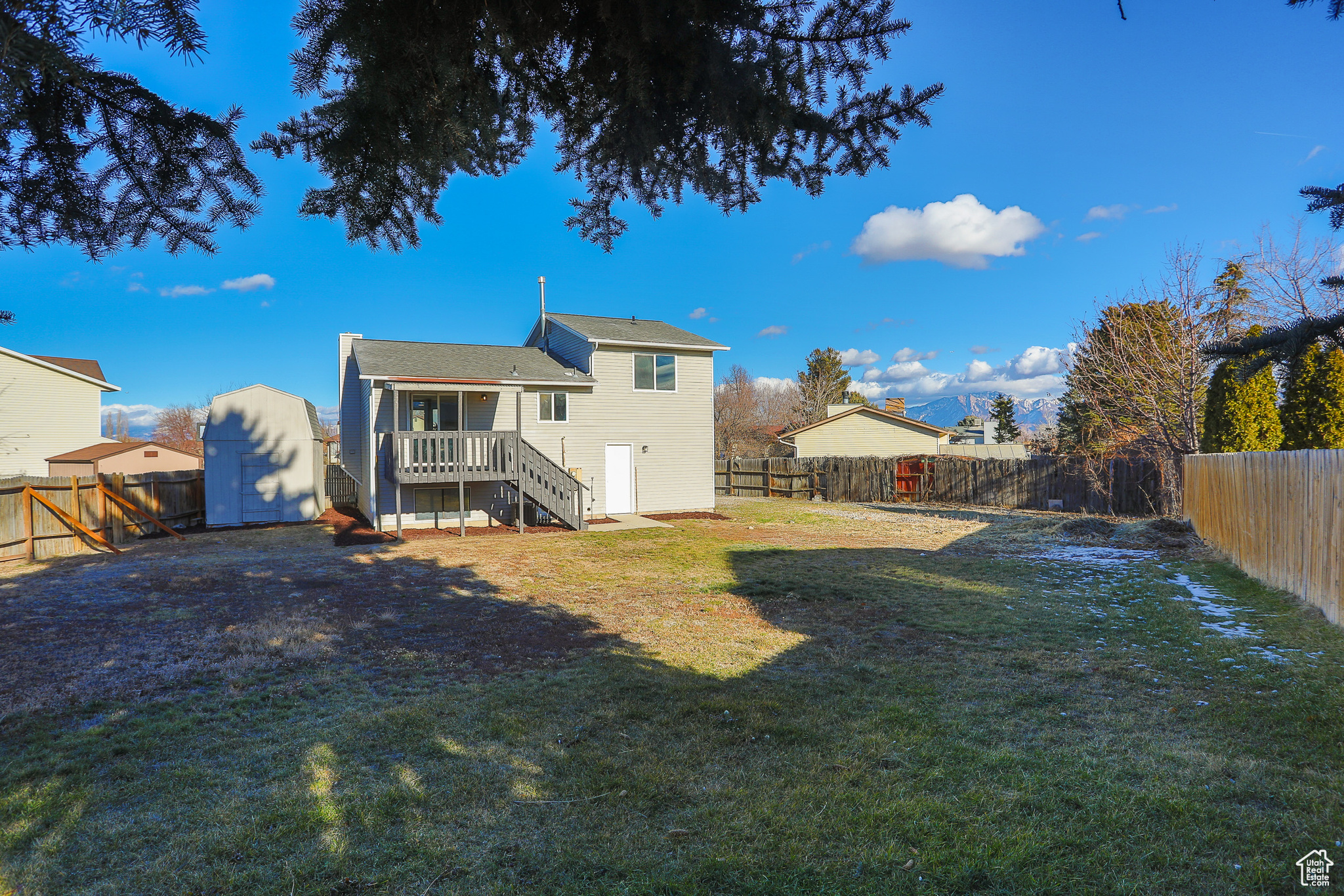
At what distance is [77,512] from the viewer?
14.0 meters

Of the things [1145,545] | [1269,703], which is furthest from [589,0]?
[1145,545]

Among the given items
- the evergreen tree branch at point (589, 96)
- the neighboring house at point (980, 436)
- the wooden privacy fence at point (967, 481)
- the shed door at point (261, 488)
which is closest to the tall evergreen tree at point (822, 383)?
the neighboring house at point (980, 436)

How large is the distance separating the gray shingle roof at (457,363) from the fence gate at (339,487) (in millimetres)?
8489

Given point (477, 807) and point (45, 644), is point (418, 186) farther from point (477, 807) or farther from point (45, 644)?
point (45, 644)

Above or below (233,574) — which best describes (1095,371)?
above

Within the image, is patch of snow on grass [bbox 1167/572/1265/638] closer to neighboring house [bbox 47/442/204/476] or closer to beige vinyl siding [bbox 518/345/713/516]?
beige vinyl siding [bbox 518/345/713/516]

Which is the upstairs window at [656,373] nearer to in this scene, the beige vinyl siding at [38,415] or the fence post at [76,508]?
the fence post at [76,508]

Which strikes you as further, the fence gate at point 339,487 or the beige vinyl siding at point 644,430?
the fence gate at point 339,487

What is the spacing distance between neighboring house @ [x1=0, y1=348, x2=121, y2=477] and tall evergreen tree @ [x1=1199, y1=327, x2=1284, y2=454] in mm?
34577

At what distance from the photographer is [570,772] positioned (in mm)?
4000

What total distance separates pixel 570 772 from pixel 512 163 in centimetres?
343

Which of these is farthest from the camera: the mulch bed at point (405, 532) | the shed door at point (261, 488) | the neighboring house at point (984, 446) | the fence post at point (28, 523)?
the neighboring house at point (984, 446)

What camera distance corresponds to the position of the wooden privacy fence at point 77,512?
12977 mm

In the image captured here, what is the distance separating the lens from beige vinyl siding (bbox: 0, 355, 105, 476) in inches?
899
